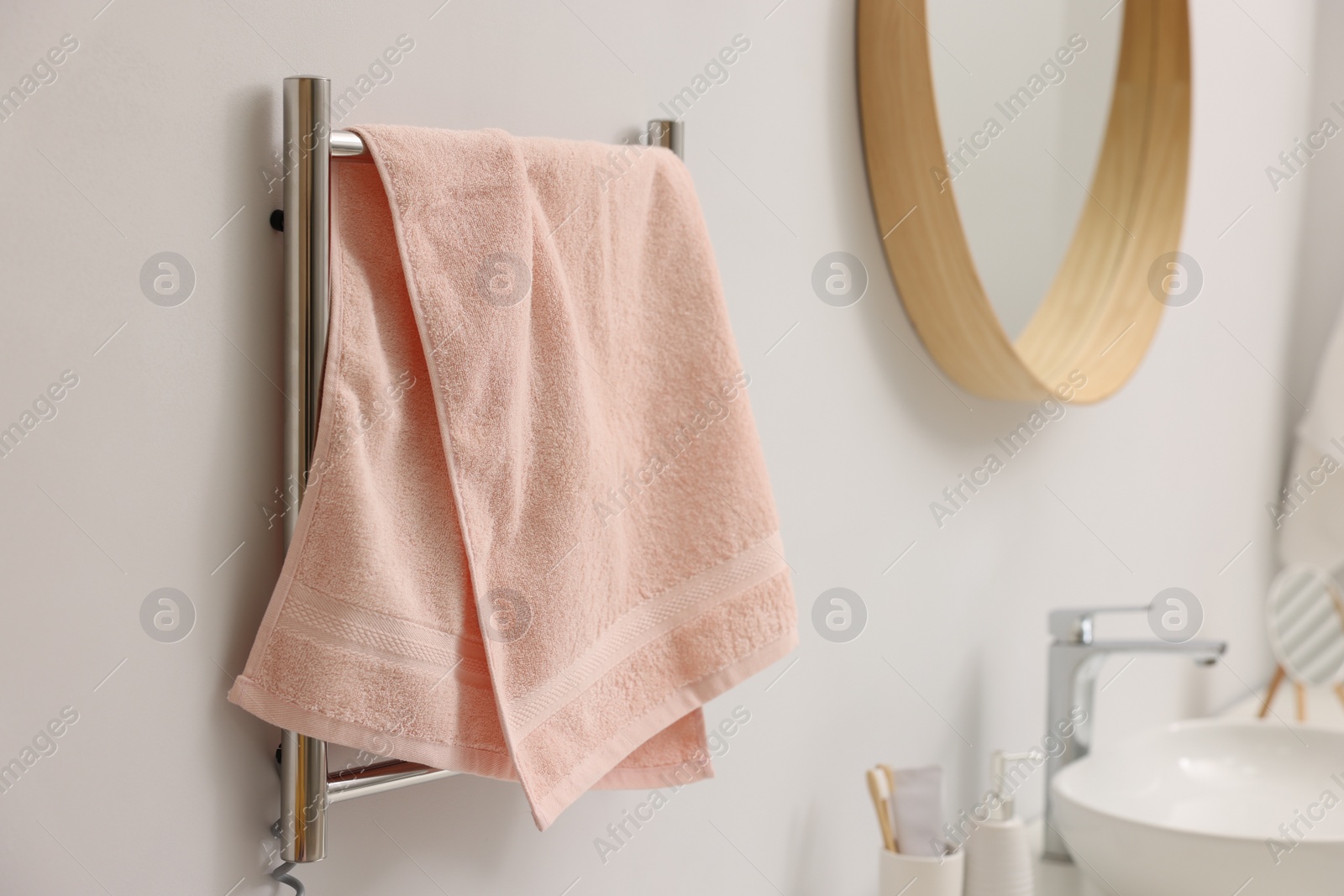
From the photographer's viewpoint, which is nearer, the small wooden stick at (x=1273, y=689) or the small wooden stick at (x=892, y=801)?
the small wooden stick at (x=892, y=801)

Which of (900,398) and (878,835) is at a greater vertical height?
(900,398)

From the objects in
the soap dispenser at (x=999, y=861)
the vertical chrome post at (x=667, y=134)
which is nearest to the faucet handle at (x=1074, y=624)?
the soap dispenser at (x=999, y=861)

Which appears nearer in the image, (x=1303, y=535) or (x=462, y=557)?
(x=462, y=557)

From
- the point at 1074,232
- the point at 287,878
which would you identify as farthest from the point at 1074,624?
the point at 287,878

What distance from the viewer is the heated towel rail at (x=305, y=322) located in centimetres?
51

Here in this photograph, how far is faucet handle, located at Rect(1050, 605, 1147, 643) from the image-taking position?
3.81 feet

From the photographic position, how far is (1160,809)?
1241mm

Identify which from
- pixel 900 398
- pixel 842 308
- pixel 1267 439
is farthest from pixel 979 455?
pixel 1267 439

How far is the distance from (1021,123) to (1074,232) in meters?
0.21

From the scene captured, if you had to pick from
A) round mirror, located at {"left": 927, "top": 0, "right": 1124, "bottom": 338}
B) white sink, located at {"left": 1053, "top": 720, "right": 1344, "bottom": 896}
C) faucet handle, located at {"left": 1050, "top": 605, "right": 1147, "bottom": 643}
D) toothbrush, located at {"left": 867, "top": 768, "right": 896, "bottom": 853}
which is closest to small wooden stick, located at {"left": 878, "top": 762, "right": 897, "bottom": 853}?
toothbrush, located at {"left": 867, "top": 768, "right": 896, "bottom": 853}

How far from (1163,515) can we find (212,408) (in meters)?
1.35

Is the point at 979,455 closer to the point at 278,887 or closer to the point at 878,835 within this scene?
the point at 878,835

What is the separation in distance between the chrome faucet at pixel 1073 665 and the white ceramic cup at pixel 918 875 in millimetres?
295

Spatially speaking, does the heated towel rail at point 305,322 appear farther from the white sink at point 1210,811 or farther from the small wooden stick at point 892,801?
the white sink at point 1210,811
